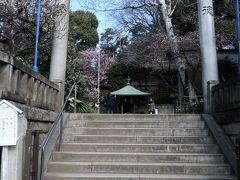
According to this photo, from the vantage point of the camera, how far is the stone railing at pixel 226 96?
23.7ft

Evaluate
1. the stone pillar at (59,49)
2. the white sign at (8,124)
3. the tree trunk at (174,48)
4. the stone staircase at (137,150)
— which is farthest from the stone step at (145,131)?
the tree trunk at (174,48)

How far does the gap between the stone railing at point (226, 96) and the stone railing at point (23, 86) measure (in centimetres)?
401

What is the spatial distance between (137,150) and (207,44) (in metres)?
5.00

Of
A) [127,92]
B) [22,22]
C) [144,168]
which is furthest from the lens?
[127,92]

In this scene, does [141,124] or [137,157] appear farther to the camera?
[141,124]

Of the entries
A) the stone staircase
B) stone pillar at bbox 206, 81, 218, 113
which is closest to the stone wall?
stone pillar at bbox 206, 81, 218, 113

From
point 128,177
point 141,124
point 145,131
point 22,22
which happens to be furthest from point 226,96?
point 22,22

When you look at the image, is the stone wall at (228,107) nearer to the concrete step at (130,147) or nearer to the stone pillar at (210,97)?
the stone pillar at (210,97)

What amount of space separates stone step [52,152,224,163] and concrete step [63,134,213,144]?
69 centimetres

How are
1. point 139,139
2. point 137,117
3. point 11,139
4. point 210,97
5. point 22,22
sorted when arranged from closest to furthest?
point 11,139 → point 139,139 → point 137,117 → point 210,97 → point 22,22

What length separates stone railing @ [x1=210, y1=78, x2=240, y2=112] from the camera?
7211 mm

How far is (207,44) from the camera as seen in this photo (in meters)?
11.1

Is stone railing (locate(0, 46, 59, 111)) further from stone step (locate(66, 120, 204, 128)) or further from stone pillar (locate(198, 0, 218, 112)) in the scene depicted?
stone pillar (locate(198, 0, 218, 112))

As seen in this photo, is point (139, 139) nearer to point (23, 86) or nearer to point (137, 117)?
point (137, 117)
